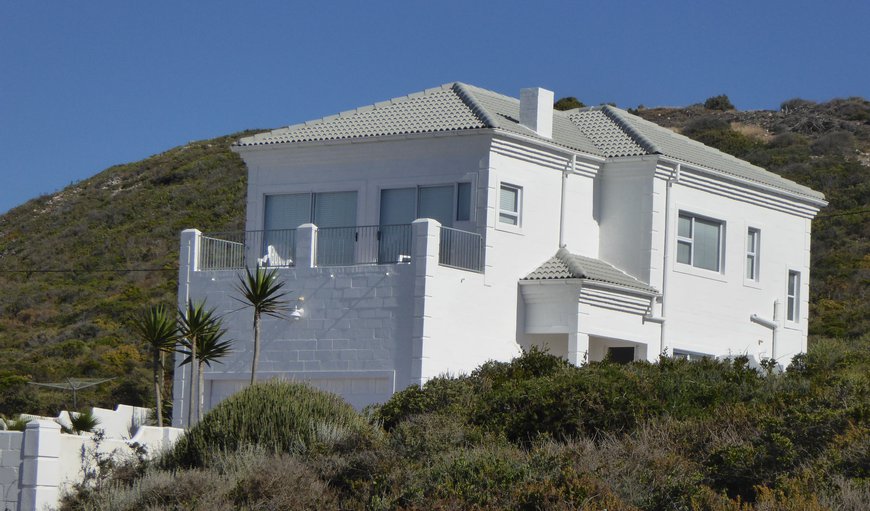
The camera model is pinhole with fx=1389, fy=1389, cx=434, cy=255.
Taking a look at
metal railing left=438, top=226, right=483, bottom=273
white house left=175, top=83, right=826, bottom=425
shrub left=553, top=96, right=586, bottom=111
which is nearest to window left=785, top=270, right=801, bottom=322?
white house left=175, top=83, right=826, bottom=425

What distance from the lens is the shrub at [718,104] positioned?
7362 cm

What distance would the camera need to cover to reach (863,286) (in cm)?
4709

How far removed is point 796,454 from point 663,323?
40.7ft

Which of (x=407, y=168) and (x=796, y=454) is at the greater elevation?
(x=407, y=168)

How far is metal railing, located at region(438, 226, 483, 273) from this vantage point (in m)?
26.3

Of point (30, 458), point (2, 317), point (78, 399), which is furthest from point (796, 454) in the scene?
point (2, 317)

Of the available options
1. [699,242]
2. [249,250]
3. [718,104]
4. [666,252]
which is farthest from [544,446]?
[718,104]

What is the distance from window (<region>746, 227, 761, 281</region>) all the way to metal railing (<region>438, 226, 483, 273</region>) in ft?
24.5

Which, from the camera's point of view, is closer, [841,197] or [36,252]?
[841,197]

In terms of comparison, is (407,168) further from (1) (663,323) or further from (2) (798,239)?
(2) (798,239)

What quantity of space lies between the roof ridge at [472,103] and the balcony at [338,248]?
2.34 meters

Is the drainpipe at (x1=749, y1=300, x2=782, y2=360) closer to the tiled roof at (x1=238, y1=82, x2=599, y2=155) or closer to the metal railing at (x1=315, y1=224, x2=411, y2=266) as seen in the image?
the tiled roof at (x1=238, y1=82, x2=599, y2=155)

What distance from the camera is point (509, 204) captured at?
27484 millimetres

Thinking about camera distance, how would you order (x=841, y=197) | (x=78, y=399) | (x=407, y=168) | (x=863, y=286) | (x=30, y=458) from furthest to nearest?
(x=841, y=197) < (x=863, y=286) < (x=78, y=399) < (x=407, y=168) < (x=30, y=458)
